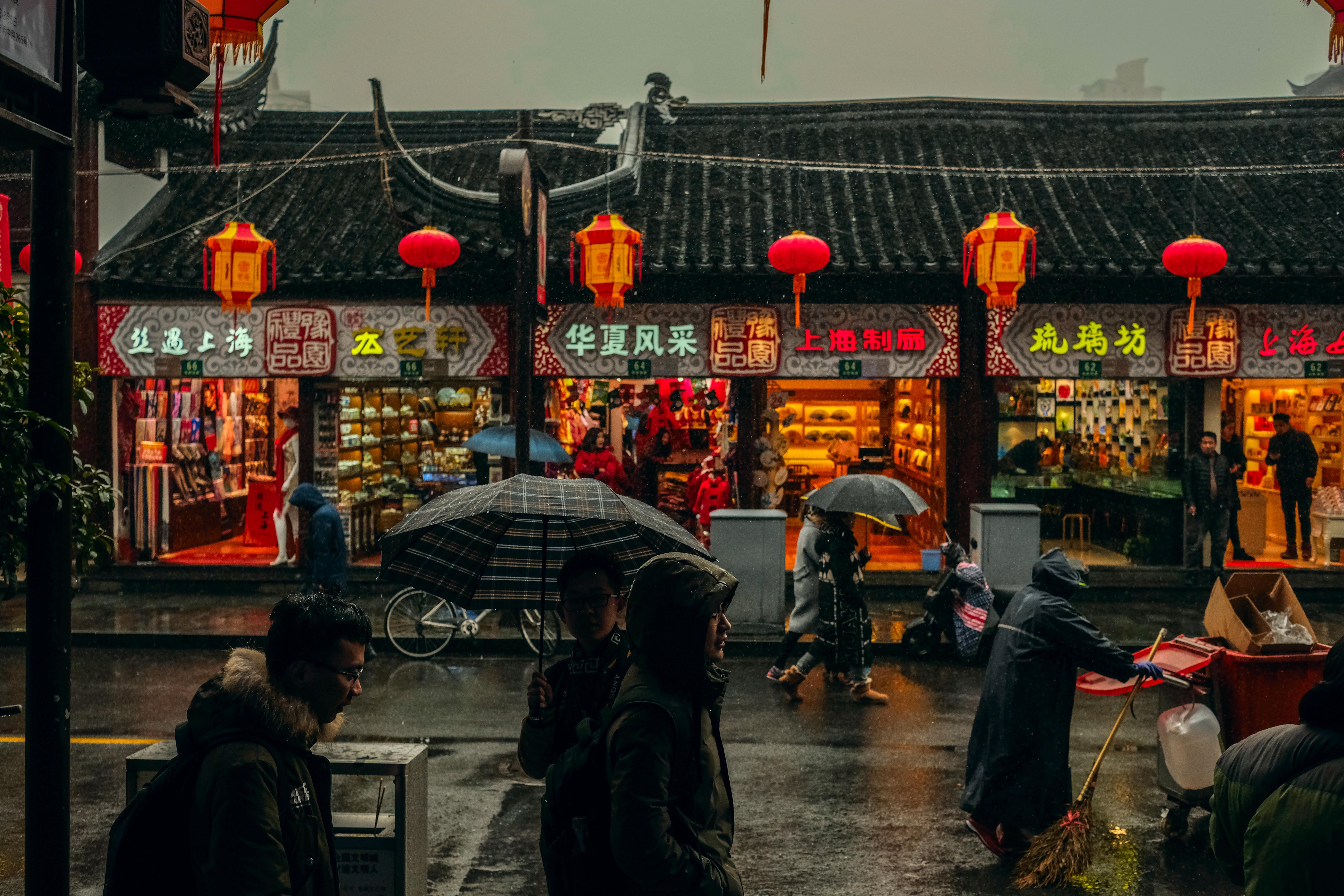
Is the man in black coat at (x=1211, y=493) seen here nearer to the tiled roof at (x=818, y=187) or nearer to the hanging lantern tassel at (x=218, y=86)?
the tiled roof at (x=818, y=187)

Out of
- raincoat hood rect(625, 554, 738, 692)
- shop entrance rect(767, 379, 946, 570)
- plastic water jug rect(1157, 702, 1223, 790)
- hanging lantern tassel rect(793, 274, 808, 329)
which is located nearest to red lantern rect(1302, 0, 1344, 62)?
plastic water jug rect(1157, 702, 1223, 790)

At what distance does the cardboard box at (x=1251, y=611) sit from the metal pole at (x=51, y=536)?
5400mm

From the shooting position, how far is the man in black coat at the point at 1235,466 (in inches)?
551

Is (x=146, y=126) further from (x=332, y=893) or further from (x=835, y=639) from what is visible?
(x=332, y=893)

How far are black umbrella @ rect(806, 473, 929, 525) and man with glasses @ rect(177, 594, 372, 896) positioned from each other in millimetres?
6123

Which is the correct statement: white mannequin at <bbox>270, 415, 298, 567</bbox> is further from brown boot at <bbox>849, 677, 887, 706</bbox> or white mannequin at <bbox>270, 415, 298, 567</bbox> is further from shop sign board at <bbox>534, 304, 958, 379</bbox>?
brown boot at <bbox>849, 677, 887, 706</bbox>

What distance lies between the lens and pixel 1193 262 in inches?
461

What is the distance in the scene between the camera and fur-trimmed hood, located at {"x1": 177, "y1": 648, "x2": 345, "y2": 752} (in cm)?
246

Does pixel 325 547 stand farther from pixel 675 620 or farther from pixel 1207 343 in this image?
pixel 1207 343

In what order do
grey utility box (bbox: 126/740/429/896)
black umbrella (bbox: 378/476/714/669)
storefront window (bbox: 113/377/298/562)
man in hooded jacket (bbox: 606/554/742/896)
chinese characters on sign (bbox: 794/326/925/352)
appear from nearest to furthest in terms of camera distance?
man in hooded jacket (bbox: 606/554/742/896), grey utility box (bbox: 126/740/429/896), black umbrella (bbox: 378/476/714/669), chinese characters on sign (bbox: 794/326/925/352), storefront window (bbox: 113/377/298/562)

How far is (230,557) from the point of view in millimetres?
14555

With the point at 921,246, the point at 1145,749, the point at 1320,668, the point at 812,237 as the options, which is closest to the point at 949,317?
the point at 921,246

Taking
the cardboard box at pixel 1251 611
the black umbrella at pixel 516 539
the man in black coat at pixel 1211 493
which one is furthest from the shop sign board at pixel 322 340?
the cardboard box at pixel 1251 611

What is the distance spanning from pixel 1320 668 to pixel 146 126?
14.8m
